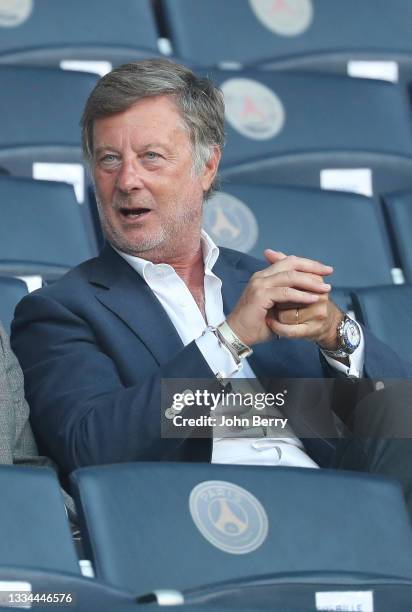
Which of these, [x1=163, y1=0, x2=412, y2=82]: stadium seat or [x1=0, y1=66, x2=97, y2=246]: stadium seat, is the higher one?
[x1=163, y1=0, x2=412, y2=82]: stadium seat

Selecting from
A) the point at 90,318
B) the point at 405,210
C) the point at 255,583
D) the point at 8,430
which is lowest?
the point at 255,583

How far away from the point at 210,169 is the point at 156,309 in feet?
0.78

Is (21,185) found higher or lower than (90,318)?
higher

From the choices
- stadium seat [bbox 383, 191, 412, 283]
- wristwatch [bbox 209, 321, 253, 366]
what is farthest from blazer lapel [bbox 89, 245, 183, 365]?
stadium seat [bbox 383, 191, 412, 283]

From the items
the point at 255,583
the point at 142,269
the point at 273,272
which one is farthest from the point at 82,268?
the point at 255,583

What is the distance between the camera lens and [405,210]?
6.89 feet

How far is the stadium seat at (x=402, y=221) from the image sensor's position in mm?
2096

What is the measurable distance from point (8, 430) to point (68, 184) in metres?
0.70

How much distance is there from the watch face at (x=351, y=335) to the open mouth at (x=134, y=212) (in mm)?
255

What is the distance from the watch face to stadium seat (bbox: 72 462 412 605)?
0.27 metres

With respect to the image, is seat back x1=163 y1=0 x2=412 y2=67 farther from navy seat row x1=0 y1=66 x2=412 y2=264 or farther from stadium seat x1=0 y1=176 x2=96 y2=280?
stadium seat x1=0 y1=176 x2=96 y2=280

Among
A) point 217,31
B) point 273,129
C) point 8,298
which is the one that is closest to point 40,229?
point 8,298

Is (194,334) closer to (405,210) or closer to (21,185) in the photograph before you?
(21,185)

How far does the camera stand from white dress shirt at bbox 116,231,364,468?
146 cm
